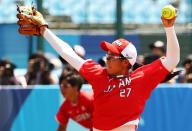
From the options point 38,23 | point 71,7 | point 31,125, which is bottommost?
point 31,125

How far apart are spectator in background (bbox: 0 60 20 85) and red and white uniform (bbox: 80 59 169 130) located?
3926 millimetres

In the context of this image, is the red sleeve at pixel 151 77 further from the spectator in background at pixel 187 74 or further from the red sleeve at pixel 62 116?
the spectator in background at pixel 187 74

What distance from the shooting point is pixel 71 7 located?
13086 mm

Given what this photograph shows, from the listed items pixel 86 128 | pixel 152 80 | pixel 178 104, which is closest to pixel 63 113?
pixel 86 128

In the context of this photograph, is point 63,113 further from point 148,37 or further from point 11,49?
point 148,37

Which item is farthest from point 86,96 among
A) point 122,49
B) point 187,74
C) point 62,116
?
point 187,74

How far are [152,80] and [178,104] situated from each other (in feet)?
9.13

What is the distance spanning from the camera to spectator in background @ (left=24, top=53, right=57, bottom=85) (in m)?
10.2

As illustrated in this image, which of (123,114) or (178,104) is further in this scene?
(178,104)

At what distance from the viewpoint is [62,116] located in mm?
8336

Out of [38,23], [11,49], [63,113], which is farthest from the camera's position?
[11,49]

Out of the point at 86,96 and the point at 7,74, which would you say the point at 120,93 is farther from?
the point at 7,74

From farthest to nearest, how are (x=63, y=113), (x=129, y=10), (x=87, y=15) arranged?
(x=129, y=10) → (x=87, y=15) → (x=63, y=113)

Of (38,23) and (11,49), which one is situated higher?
(38,23)
